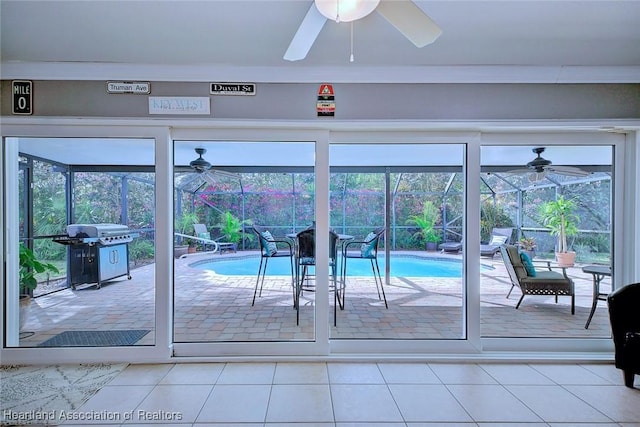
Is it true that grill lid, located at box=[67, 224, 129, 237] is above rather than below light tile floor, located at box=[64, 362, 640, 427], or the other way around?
above

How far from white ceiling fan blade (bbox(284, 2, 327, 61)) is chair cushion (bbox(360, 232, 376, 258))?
7.43ft

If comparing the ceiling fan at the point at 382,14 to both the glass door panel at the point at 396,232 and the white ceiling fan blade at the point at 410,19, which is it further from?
the glass door panel at the point at 396,232

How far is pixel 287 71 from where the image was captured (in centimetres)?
255

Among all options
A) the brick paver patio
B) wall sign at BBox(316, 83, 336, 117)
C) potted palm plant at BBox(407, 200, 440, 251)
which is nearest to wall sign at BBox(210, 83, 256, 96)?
wall sign at BBox(316, 83, 336, 117)

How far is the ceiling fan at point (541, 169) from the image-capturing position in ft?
10.4

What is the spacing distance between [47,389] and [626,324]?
13.9ft

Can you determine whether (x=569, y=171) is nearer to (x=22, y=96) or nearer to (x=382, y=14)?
(x=382, y=14)

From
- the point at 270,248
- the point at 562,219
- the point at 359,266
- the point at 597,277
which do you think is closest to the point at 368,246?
the point at 359,266

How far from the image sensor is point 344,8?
142 centimetres

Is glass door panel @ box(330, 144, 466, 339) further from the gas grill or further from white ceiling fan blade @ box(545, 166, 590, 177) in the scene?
the gas grill

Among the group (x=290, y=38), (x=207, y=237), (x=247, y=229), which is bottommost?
(x=207, y=237)

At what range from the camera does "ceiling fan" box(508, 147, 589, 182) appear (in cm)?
318

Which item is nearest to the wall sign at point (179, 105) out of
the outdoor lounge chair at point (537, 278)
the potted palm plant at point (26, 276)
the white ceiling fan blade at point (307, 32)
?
the white ceiling fan blade at point (307, 32)

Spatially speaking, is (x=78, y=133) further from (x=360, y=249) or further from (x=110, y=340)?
(x=360, y=249)
